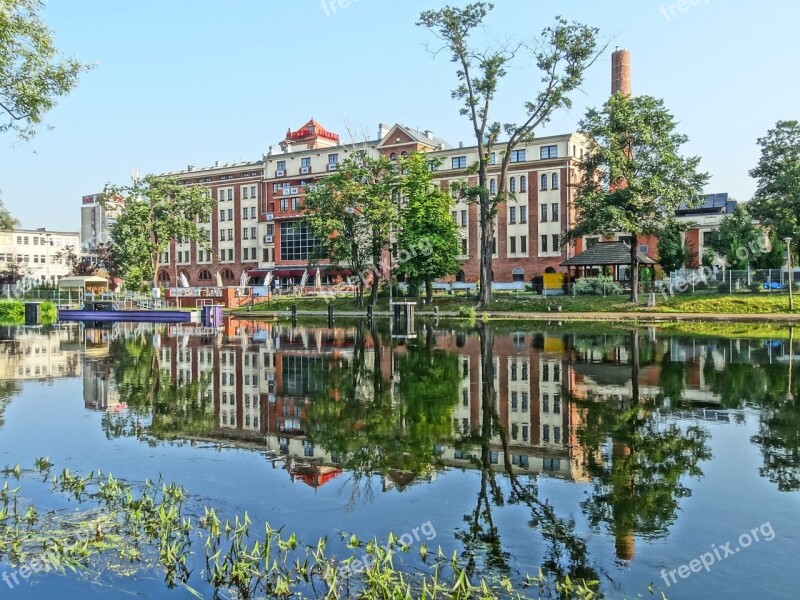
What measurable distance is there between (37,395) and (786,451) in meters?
14.0

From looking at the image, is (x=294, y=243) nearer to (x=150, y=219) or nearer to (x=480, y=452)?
(x=150, y=219)

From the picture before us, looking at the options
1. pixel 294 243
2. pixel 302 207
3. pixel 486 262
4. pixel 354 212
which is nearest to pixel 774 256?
pixel 486 262

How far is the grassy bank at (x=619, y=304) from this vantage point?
40.5 meters

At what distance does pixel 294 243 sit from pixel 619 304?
144 feet

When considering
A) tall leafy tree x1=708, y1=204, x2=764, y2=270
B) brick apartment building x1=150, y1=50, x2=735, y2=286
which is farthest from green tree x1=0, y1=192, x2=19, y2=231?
tall leafy tree x1=708, y1=204, x2=764, y2=270

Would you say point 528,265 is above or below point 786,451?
above

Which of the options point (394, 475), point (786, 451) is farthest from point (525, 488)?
point (786, 451)

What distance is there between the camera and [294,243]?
77.9 metres

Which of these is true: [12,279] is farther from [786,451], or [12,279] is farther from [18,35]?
[786,451]

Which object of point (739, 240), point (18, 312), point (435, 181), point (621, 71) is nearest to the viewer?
point (18, 312)

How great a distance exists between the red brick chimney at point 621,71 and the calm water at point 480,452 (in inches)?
2218

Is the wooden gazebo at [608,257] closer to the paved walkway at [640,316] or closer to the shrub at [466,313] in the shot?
the paved walkway at [640,316]

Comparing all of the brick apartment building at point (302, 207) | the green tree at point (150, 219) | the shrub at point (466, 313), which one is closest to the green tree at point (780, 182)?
the brick apartment building at point (302, 207)

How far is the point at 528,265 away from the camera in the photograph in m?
65.2
